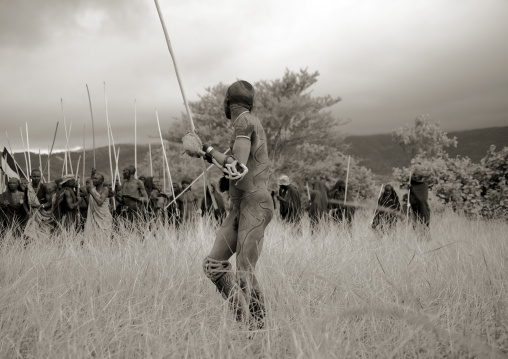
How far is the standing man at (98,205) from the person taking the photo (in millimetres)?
8312

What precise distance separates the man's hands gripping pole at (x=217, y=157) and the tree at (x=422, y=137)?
4764cm

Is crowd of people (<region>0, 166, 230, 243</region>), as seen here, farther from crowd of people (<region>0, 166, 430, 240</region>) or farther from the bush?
the bush

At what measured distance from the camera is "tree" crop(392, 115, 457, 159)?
1906 inches

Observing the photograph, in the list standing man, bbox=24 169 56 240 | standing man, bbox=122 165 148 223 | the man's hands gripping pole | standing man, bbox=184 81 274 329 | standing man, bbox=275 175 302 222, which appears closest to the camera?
the man's hands gripping pole

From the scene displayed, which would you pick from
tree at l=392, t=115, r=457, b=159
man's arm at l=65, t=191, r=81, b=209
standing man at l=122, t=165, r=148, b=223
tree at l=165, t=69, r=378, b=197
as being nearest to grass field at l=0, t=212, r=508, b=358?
man's arm at l=65, t=191, r=81, b=209

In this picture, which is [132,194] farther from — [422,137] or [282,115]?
[422,137]

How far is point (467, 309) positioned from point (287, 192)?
23.5 ft

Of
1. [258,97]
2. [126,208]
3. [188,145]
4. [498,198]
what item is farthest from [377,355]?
[258,97]

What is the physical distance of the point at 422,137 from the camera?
161 ft

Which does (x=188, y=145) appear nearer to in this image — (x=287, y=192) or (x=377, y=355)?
(x=377, y=355)

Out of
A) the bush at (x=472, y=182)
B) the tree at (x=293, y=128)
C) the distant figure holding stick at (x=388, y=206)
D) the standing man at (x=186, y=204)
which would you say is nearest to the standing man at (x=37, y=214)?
the standing man at (x=186, y=204)

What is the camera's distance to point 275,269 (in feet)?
14.3

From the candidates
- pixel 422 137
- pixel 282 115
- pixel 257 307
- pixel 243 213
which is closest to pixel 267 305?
pixel 257 307

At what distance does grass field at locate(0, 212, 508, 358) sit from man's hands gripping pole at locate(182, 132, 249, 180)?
853 millimetres
